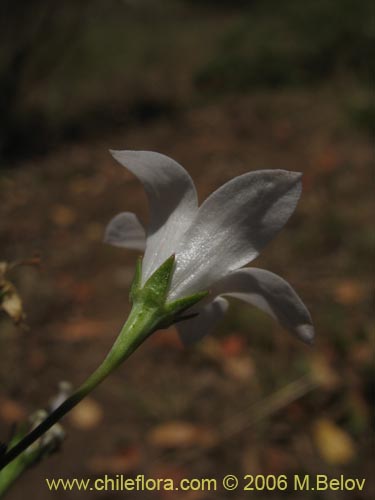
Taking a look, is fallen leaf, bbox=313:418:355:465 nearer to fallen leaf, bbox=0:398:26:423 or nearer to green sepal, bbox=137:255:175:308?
fallen leaf, bbox=0:398:26:423

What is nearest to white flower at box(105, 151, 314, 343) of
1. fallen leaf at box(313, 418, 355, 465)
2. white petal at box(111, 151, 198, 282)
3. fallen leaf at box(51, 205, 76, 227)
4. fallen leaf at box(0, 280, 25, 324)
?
white petal at box(111, 151, 198, 282)

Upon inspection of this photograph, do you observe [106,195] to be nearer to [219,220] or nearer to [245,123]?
[245,123]

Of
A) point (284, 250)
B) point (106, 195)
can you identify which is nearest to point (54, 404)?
point (284, 250)

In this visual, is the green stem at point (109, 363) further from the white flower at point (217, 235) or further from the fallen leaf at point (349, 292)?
the fallen leaf at point (349, 292)

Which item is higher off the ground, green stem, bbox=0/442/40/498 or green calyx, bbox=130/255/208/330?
green calyx, bbox=130/255/208/330

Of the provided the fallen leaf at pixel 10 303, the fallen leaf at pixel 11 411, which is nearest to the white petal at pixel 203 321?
the fallen leaf at pixel 10 303

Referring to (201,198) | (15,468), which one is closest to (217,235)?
(15,468)
